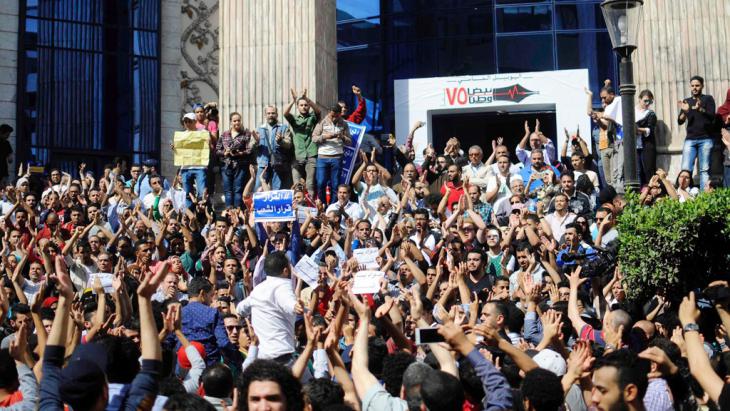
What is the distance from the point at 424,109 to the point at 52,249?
11.7 metres

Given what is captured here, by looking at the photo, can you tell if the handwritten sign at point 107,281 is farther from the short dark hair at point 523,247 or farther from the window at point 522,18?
the window at point 522,18

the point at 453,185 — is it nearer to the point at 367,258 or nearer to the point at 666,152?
the point at 666,152

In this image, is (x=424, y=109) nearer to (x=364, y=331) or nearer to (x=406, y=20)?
(x=406, y=20)

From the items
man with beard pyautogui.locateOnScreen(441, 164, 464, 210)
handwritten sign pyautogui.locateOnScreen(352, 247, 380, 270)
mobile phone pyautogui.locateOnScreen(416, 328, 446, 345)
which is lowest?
mobile phone pyautogui.locateOnScreen(416, 328, 446, 345)

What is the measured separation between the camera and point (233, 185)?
17.8 meters

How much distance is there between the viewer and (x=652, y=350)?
675cm

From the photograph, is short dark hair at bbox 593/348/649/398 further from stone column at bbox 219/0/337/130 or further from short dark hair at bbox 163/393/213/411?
stone column at bbox 219/0/337/130

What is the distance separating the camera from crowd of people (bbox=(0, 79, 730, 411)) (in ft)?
19.6

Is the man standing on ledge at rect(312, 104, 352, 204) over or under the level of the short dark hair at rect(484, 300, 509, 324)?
over

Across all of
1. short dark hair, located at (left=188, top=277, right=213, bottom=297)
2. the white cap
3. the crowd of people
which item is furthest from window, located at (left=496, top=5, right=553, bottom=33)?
the white cap

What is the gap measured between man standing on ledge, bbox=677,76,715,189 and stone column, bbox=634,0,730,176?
827 mm

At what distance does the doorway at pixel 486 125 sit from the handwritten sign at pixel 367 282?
14.8 m

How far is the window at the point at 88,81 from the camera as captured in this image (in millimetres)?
24812

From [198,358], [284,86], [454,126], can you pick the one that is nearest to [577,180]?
[284,86]
